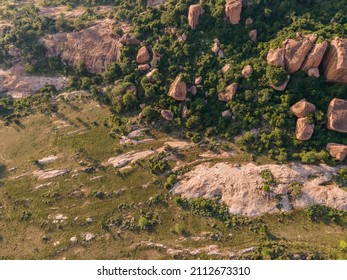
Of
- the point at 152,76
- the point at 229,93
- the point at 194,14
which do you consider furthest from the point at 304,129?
the point at 194,14

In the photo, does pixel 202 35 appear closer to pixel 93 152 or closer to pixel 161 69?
pixel 161 69

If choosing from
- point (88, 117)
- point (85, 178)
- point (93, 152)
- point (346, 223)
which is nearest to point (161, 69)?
point (88, 117)

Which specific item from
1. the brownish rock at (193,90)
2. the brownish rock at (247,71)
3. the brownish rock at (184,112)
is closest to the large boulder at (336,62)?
the brownish rock at (247,71)

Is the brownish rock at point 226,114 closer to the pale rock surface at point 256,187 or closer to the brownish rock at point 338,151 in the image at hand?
the pale rock surface at point 256,187

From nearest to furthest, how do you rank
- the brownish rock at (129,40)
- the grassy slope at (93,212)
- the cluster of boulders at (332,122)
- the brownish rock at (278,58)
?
the grassy slope at (93,212) < the cluster of boulders at (332,122) < the brownish rock at (278,58) < the brownish rock at (129,40)

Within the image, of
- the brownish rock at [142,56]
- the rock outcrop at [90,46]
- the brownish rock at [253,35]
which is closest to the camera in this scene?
the brownish rock at [253,35]

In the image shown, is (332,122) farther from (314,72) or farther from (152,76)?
(152,76)
